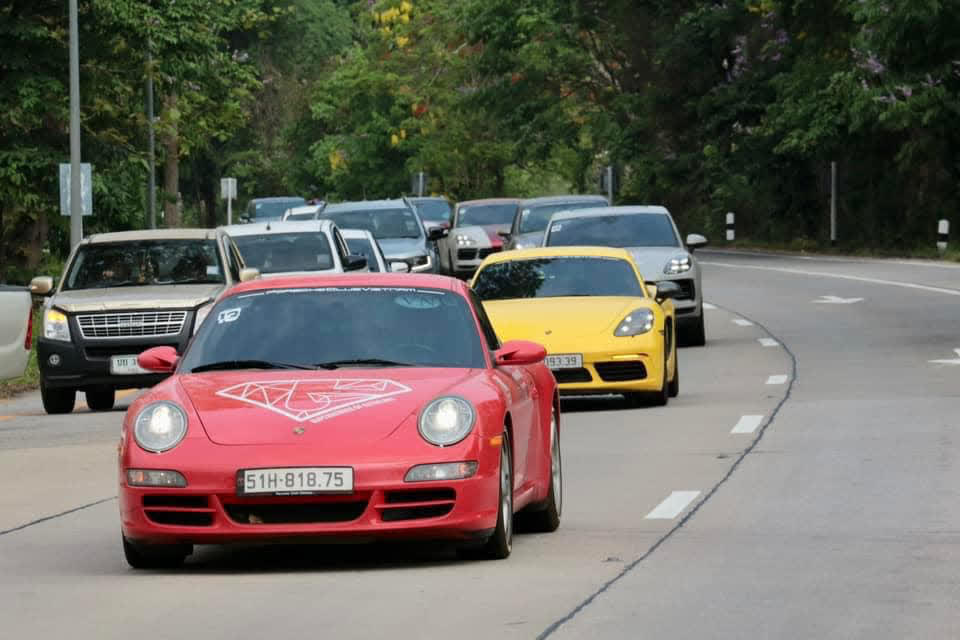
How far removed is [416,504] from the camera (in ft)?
30.5

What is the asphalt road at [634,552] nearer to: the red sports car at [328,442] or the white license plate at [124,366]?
the red sports car at [328,442]

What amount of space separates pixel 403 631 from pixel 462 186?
271ft

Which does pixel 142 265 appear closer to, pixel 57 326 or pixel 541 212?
pixel 57 326

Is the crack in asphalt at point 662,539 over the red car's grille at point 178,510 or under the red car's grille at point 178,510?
under

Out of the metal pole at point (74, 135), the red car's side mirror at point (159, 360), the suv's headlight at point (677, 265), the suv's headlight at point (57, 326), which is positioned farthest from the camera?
the metal pole at point (74, 135)

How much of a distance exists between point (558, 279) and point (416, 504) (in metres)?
10.6

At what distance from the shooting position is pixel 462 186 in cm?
9025

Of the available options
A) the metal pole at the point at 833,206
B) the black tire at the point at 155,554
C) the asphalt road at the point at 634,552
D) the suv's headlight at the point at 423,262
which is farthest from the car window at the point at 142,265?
the metal pole at the point at 833,206

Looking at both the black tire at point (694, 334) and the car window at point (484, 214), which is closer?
the black tire at point (694, 334)

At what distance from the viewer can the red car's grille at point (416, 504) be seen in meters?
9.30

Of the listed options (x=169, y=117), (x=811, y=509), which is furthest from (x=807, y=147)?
(x=811, y=509)

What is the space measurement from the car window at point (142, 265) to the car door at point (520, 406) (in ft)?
34.6

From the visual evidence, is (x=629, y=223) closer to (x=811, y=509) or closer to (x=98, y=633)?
(x=811, y=509)

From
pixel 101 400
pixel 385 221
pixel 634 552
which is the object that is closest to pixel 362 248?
pixel 385 221
